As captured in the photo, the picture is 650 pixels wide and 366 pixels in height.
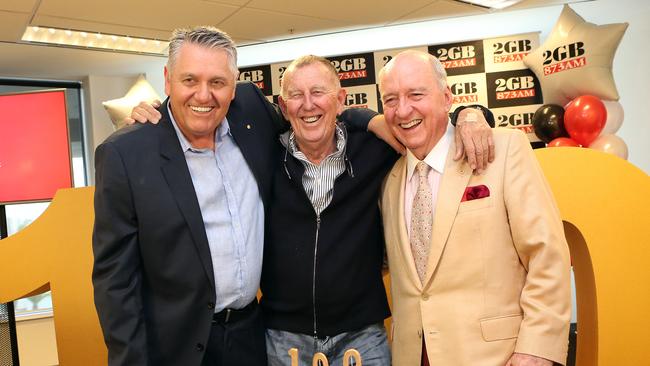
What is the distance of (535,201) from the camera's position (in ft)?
5.75

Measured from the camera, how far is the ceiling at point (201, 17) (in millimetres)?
4328

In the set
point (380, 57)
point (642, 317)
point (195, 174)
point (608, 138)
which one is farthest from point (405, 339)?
point (380, 57)

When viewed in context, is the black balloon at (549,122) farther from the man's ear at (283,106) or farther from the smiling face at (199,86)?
the smiling face at (199,86)

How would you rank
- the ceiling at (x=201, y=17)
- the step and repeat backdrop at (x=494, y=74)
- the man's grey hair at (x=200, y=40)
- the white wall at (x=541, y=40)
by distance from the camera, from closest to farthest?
the man's grey hair at (x=200, y=40)
the ceiling at (x=201, y=17)
the white wall at (x=541, y=40)
the step and repeat backdrop at (x=494, y=74)

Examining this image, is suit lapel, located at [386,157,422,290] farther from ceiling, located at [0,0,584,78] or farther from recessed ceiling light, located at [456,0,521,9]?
recessed ceiling light, located at [456,0,521,9]

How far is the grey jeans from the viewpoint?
6.82ft

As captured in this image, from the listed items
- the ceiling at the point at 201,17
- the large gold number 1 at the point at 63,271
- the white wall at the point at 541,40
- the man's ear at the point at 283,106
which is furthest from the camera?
the white wall at the point at 541,40

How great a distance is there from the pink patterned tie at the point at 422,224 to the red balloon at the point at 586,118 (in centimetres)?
314

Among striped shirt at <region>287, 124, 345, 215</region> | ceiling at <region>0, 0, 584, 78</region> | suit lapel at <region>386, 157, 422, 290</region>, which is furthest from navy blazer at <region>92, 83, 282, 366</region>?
ceiling at <region>0, 0, 584, 78</region>

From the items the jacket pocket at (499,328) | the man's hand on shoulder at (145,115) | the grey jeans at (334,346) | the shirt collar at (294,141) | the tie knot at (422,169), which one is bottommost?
the grey jeans at (334,346)

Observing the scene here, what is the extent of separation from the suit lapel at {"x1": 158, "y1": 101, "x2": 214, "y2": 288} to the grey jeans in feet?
1.34

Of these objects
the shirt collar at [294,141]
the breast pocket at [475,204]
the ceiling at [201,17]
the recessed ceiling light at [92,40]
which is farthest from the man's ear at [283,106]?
the recessed ceiling light at [92,40]

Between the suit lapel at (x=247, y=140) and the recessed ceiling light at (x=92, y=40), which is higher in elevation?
the recessed ceiling light at (x=92, y=40)

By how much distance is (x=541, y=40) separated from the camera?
220 inches
